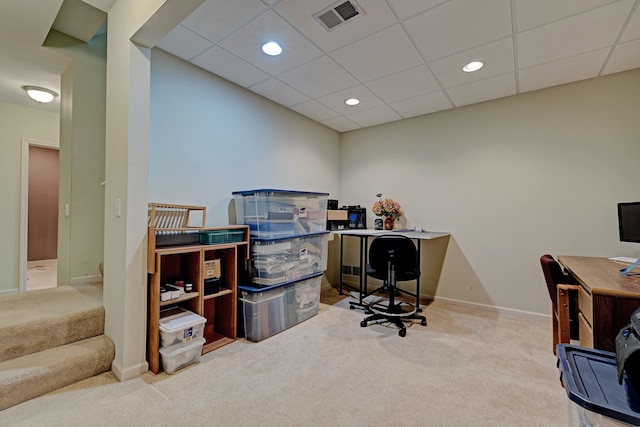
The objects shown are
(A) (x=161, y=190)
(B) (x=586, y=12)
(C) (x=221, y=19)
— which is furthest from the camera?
(A) (x=161, y=190)

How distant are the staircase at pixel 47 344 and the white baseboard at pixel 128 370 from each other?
0.08 meters

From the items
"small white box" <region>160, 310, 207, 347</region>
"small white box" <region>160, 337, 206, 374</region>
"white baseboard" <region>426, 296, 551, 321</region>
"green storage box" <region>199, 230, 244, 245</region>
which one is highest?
"green storage box" <region>199, 230, 244, 245</region>

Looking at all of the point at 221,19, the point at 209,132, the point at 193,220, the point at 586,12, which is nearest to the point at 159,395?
the point at 193,220

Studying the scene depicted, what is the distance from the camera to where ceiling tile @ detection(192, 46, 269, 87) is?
248 cm

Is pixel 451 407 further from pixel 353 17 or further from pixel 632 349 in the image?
pixel 353 17

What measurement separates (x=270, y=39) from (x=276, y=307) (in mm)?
2370

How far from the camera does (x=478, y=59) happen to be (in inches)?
97.9

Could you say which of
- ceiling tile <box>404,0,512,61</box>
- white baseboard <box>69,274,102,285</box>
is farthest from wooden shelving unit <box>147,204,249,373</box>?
ceiling tile <box>404,0,512,61</box>

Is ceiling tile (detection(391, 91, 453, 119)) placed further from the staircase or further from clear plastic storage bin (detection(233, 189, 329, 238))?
the staircase

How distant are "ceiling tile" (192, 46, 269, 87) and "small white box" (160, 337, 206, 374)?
2.40 m

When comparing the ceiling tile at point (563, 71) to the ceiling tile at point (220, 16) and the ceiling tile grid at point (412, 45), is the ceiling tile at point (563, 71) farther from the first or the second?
the ceiling tile at point (220, 16)

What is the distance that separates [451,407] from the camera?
1685 mm

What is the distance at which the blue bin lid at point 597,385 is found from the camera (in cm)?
82

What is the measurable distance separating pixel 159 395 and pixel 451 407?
181 cm
